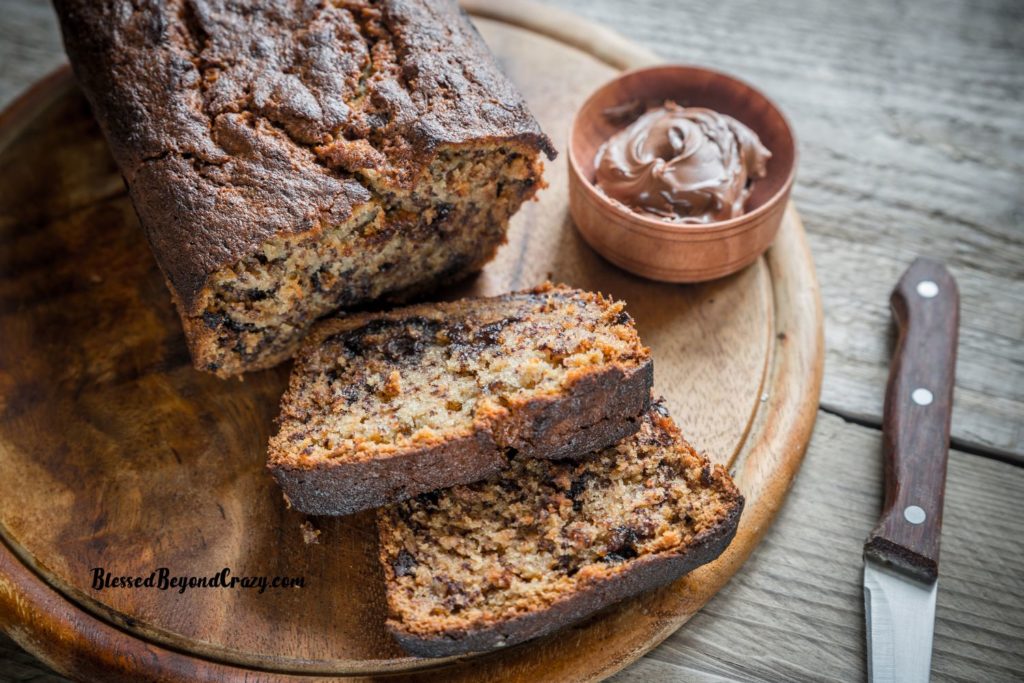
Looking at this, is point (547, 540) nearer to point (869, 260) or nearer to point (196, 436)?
point (196, 436)

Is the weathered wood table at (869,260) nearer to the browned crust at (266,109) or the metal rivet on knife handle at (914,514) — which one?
the metal rivet on knife handle at (914,514)

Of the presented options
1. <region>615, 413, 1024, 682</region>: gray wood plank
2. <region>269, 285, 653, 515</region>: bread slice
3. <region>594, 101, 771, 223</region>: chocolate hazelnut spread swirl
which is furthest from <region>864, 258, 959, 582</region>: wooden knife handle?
<region>269, 285, 653, 515</region>: bread slice

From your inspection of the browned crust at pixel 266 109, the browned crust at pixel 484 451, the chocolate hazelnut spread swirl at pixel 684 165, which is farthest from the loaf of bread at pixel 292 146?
the browned crust at pixel 484 451

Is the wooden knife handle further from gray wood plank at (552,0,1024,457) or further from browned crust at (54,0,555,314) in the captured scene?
browned crust at (54,0,555,314)

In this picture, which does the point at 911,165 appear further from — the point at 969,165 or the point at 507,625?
the point at 507,625

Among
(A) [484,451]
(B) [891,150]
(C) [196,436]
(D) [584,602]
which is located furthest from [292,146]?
(B) [891,150]

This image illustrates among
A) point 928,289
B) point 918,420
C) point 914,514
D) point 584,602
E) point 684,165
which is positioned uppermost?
point 684,165

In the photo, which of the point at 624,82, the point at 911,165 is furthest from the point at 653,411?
the point at 911,165
